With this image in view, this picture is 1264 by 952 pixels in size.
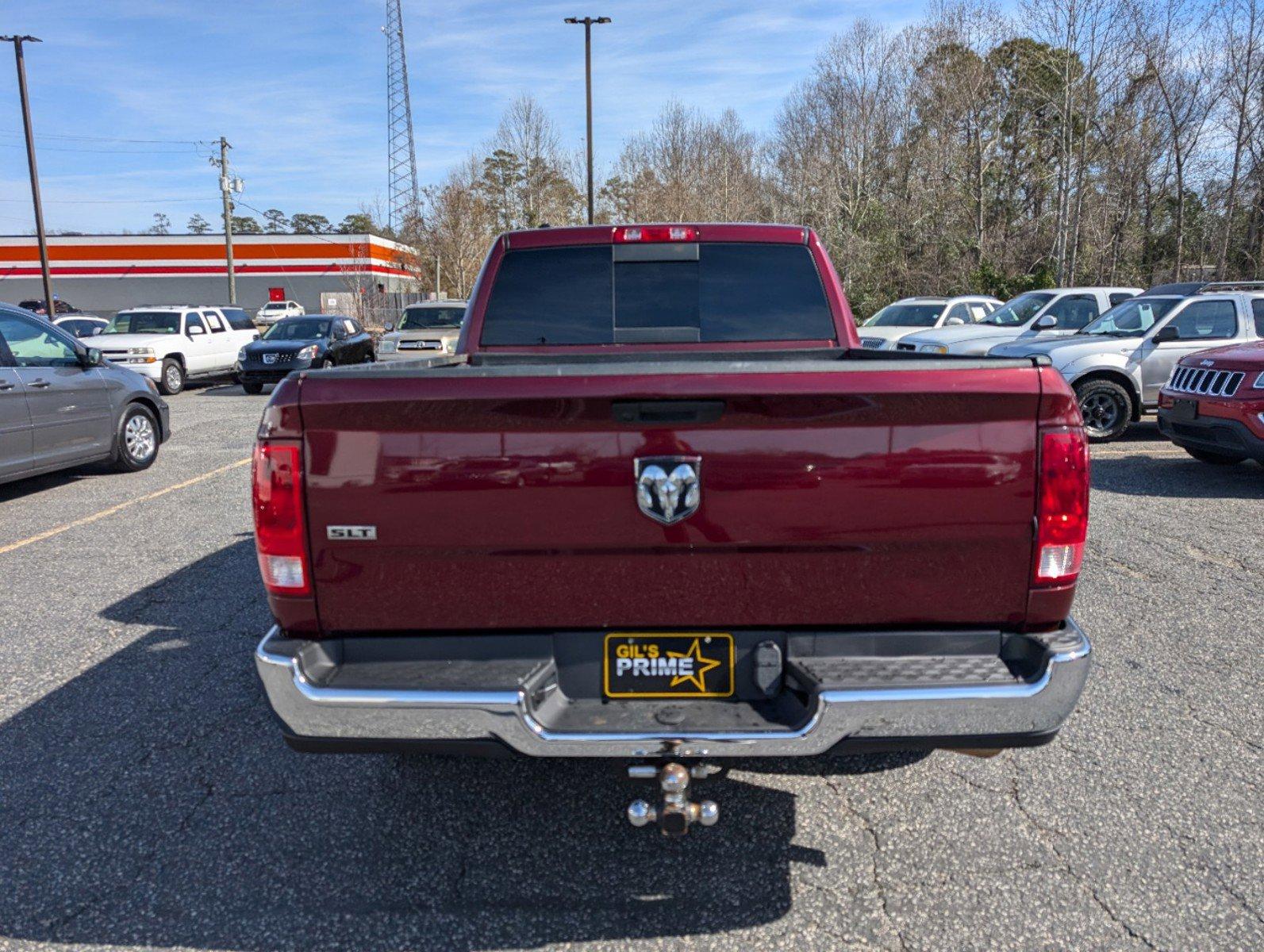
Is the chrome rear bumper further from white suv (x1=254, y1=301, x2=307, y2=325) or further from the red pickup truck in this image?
white suv (x1=254, y1=301, x2=307, y2=325)

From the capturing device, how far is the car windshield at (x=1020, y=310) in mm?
16250

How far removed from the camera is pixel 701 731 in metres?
2.36

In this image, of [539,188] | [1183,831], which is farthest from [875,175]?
[1183,831]

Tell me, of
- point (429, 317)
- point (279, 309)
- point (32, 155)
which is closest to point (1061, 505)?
point (429, 317)

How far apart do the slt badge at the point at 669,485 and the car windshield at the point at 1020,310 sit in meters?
15.4

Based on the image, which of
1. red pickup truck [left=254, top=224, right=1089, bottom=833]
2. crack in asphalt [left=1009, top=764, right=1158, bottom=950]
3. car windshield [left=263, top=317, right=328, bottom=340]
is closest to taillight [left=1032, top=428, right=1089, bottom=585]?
red pickup truck [left=254, top=224, right=1089, bottom=833]

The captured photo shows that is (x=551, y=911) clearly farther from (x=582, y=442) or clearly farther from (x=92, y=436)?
(x=92, y=436)

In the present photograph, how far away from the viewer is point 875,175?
43.8m

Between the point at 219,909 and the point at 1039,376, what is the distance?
9.39 feet

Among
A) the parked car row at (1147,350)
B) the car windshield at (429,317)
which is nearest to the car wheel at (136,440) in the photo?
the car windshield at (429,317)

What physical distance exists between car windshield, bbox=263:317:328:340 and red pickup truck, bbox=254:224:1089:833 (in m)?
18.8

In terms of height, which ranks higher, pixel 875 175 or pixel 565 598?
pixel 875 175

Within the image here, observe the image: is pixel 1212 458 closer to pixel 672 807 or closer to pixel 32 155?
pixel 672 807

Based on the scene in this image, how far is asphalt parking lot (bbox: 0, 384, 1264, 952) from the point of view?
2.63 meters
